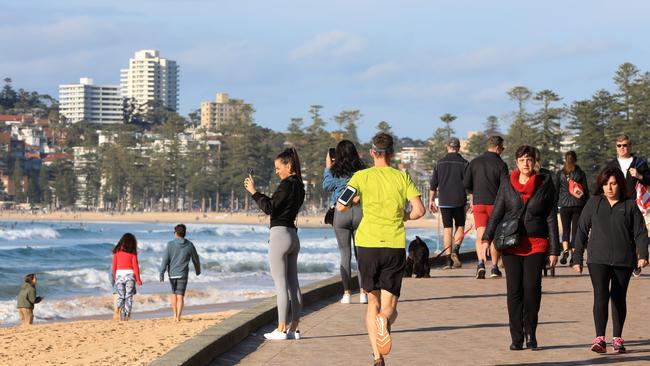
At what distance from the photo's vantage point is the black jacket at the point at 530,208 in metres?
9.21

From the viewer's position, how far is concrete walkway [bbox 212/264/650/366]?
916cm

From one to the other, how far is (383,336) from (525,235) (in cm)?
176

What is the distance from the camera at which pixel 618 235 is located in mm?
9102

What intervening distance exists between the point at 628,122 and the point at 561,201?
101316 millimetres

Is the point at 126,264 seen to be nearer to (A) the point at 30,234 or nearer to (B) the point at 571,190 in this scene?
(B) the point at 571,190

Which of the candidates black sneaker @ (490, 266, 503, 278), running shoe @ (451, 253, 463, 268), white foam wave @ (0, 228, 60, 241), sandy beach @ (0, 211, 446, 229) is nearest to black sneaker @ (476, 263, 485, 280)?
black sneaker @ (490, 266, 503, 278)

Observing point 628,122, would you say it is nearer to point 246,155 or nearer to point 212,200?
point 246,155

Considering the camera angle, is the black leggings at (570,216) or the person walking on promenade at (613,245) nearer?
the person walking on promenade at (613,245)

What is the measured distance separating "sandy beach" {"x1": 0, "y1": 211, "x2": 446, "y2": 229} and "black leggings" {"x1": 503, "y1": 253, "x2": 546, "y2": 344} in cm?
14618

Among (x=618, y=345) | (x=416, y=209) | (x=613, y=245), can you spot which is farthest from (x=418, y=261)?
(x=416, y=209)

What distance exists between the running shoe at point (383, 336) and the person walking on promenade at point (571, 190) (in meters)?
8.06

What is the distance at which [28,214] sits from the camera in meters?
195


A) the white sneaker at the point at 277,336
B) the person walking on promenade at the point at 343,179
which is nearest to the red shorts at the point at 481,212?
the person walking on promenade at the point at 343,179

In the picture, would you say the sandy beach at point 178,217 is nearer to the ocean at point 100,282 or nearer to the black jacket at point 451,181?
the ocean at point 100,282
